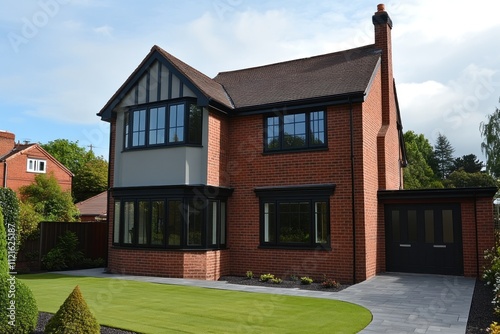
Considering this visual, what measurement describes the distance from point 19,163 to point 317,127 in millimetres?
32268

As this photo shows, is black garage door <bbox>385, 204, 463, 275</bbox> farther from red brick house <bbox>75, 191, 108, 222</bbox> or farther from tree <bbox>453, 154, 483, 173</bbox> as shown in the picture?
tree <bbox>453, 154, 483, 173</bbox>

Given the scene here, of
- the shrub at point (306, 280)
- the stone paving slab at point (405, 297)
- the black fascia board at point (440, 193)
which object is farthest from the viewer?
the black fascia board at point (440, 193)

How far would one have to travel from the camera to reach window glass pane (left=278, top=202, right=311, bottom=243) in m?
13.5

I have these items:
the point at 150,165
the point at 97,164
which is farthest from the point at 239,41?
the point at 97,164

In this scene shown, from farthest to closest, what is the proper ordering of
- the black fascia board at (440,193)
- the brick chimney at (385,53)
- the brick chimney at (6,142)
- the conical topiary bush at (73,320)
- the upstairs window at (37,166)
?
the upstairs window at (37,166) < the brick chimney at (6,142) < the brick chimney at (385,53) < the black fascia board at (440,193) < the conical topiary bush at (73,320)

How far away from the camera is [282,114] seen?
46.8 ft

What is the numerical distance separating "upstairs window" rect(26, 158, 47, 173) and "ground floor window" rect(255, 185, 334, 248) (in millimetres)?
31078

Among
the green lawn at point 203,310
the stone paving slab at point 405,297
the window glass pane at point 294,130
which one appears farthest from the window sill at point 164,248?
the window glass pane at point 294,130

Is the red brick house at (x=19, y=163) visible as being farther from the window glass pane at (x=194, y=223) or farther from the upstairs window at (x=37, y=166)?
the window glass pane at (x=194, y=223)

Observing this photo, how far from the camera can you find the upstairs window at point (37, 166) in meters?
38.2

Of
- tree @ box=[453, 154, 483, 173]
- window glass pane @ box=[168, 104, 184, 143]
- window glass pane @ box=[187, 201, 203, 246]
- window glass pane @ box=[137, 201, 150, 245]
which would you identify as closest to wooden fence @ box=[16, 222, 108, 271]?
window glass pane @ box=[137, 201, 150, 245]

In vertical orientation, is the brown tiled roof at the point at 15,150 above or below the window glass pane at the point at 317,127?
above

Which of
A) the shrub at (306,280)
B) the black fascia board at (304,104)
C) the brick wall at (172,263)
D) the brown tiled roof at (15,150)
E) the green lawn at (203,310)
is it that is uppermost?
the brown tiled roof at (15,150)

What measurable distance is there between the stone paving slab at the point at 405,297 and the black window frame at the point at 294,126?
4.50 meters
